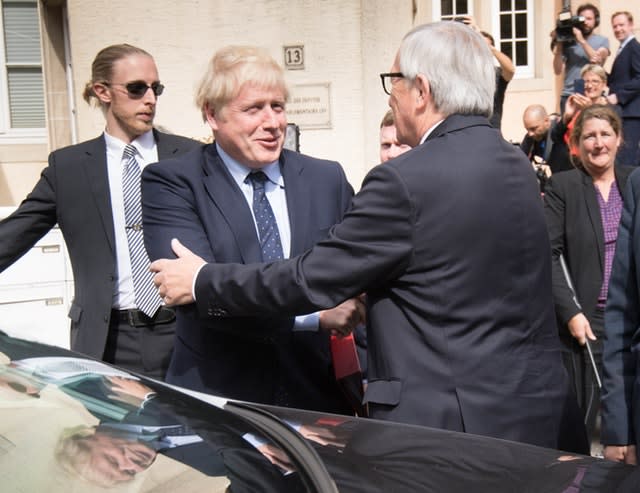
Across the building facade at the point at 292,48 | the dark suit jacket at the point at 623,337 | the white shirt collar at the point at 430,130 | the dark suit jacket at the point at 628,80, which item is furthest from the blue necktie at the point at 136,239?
the dark suit jacket at the point at 628,80

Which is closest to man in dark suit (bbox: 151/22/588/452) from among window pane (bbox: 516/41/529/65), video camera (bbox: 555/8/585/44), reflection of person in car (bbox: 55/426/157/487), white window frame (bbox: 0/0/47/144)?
reflection of person in car (bbox: 55/426/157/487)

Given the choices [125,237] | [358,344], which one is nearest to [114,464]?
[358,344]

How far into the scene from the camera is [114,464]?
1.77 m

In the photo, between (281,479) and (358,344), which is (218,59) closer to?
(358,344)

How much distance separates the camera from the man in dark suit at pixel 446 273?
2.39m

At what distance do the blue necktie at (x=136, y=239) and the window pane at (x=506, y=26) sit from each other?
12.5 m

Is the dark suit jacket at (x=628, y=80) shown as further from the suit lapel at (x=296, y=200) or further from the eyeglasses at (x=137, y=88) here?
the suit lapel at (x=296, y=200)

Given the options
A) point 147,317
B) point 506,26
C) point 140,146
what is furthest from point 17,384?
point 506,26

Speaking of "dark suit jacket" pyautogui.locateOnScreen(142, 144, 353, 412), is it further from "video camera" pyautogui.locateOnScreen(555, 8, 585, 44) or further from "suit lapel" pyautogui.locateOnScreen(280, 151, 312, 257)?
"video camera" pyautogui.locateOnScreen(555, 8, 585, 44)

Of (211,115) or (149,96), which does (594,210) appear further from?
(211,115)

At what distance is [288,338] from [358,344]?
38 centimetres

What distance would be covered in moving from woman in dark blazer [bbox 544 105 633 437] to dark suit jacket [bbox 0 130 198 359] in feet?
6.82

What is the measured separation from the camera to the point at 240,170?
2982 mm

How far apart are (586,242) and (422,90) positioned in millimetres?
2503
